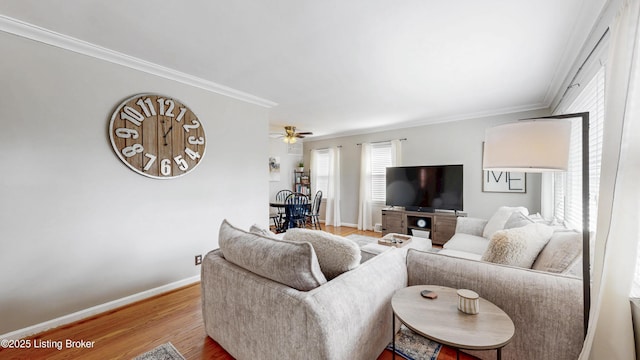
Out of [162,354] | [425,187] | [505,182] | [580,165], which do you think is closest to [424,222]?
[425,187]

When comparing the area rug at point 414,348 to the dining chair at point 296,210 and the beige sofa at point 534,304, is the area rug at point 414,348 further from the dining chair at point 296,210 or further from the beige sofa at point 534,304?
the dining chair at point 296,210

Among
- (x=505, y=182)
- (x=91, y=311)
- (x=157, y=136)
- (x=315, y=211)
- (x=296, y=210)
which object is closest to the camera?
(x=91, y=311)

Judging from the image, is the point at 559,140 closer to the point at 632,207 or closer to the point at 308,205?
the point at 632,207

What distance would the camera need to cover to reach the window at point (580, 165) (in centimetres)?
191

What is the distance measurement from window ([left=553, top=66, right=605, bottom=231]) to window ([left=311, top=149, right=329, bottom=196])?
14.8 ft

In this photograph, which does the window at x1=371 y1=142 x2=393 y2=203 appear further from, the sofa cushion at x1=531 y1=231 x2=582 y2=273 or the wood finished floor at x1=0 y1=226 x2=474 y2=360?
the wood finished floor at x1=0 y1=226 x2=474 y2=360

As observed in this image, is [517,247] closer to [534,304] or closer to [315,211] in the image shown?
[534,304]

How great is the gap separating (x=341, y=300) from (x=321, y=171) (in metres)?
5.58

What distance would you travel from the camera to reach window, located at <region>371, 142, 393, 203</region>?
18.3 ft

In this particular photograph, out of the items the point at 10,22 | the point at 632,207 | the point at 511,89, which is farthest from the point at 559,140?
the point at 10,22

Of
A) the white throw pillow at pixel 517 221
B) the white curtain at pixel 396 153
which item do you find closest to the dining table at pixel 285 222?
the white curtain at pixel 396 153

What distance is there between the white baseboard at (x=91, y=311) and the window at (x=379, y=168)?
4135 mm

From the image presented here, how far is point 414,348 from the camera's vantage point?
1752mm

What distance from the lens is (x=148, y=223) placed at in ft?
8.31
